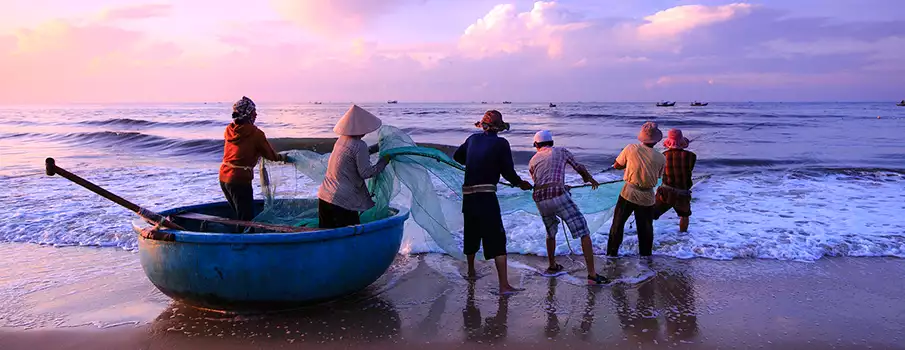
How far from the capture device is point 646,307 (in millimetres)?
4453

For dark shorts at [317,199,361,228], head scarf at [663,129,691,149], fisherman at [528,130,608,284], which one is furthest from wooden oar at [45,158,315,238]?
head scarf at [663,129,691,149]

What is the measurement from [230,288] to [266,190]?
1690mm

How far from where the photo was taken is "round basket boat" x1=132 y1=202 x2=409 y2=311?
376cm

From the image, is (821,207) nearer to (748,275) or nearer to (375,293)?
(748,275)

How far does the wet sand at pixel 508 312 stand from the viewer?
3.83 metres

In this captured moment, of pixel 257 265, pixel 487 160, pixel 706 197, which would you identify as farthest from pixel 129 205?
pixel 706 197

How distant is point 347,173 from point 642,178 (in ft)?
9.03

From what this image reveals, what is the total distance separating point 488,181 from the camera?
473cm

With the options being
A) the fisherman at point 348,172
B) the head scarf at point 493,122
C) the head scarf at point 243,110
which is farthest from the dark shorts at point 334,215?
the head scarf at point 493,122

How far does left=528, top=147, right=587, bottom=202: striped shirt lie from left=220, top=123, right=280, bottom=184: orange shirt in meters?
2.23

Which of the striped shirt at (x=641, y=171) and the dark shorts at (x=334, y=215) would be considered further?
the striped shirt at (x=641, y=171)

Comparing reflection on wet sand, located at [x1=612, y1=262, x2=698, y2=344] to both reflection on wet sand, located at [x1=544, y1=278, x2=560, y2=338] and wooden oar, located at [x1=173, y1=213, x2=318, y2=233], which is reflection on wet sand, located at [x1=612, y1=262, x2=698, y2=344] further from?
wooden oar, located at [x1=173, y1=213, x2=318, y2=233]

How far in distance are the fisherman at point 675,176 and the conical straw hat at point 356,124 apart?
3.59 m

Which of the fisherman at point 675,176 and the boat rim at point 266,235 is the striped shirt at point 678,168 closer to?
the fisherman at point 675,176
